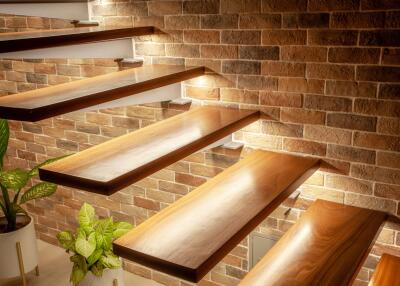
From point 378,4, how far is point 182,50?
1.00 m

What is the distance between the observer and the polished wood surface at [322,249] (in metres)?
1.69

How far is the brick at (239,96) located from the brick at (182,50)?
0.81ft

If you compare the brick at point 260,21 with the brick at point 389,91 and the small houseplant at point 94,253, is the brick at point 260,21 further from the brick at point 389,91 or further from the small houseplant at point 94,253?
the small houseplant at point 94,253

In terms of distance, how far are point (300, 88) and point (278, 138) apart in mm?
287

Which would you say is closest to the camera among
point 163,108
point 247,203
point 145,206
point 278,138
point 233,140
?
point 247,203

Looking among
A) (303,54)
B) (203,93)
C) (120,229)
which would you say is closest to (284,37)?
(303,54)

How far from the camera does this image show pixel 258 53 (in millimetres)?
2201

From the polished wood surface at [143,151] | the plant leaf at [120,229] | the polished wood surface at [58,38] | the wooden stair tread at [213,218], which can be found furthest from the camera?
the plant leaf at [120,229]

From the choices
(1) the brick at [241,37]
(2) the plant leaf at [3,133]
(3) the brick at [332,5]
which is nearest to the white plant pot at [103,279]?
(2) the plant leaf at [3,133]

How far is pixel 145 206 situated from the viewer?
9.49ft

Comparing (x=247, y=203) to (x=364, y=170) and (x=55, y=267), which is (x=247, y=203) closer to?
(x=364, y=170)

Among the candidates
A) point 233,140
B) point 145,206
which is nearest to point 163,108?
point 233,140

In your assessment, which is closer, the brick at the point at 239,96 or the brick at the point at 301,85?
the brick at the point at 301,85

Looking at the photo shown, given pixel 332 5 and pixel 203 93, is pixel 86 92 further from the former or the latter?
pixel 332 5
